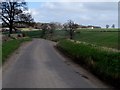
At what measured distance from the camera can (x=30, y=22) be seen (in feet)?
279

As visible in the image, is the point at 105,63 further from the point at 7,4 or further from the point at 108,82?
the point at 7,4

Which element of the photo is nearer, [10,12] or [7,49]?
[7,49]

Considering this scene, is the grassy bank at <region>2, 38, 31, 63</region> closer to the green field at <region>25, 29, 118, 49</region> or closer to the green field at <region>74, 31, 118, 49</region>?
the green field at <region>25, 29, 118, 49</region>

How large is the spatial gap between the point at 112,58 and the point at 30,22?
66.0 m

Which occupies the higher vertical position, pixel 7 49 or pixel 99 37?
pixel 99 37

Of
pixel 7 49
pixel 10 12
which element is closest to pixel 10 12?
pixel 10 12

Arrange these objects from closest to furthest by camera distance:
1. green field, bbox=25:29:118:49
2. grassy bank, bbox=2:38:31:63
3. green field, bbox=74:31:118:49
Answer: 1. grassy bank, bbox=2:38:31:63
2. green field, bbox=74:31:118:49
3. green field, bbox=25:29:118:49

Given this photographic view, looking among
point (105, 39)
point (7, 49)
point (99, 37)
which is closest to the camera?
point (7, 49)

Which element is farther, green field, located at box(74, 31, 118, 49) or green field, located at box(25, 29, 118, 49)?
green field, located at box(25, 29, 118, 49)

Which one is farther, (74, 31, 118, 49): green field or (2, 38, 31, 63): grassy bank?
(74, 31, 118, 49): green field

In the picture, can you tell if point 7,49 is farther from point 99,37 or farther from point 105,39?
point 99,37

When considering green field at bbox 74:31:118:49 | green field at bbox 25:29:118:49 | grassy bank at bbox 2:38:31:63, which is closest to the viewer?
grassy bank at bbox 2:38:31:63

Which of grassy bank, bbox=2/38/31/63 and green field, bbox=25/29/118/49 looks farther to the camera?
green field, bbox=25/29/118/49

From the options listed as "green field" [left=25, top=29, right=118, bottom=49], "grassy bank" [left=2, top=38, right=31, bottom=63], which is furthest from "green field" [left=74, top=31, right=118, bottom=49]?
"grassy bank" [left=2, top=38, right=31, bottom=63]
